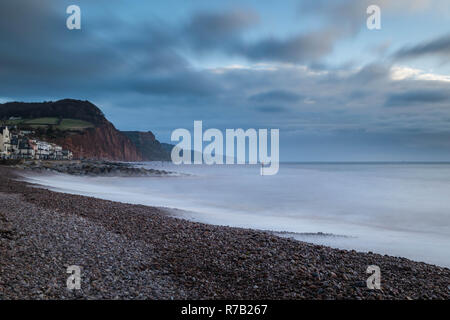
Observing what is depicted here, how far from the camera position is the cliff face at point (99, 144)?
99.2 meters

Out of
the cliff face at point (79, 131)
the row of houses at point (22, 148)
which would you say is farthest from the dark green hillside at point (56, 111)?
the row of houses at point (22, 148)

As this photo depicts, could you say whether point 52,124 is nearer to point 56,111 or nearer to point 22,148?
point 56,111

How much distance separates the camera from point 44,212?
8.99 m

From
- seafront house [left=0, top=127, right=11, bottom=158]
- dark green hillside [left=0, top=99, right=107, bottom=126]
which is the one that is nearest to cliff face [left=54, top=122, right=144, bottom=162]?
dark green hillside [left=0, top=99, right=107, bottom=126]

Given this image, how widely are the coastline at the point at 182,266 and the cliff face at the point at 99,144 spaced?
100917 millimetres

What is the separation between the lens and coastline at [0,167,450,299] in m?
4.64

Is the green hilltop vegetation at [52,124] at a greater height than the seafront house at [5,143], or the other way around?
the green hilltop vegetation at [52,124]

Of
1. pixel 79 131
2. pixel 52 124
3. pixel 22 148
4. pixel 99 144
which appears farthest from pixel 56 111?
pixel 22 148

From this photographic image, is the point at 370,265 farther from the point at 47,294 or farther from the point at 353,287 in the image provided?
the point at 47,294

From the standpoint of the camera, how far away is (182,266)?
5.70m

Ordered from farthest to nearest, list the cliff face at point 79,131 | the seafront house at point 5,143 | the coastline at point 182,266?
1. the cliff face at point 79,131
2. the seafront house at point 5,143
3. the coastline at point 182,266

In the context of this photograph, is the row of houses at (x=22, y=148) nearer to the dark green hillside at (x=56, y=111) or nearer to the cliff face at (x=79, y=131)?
the cliff face at (x=79, y=131)

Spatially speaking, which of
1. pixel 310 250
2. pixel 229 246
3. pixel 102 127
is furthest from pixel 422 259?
pixel 102 127
